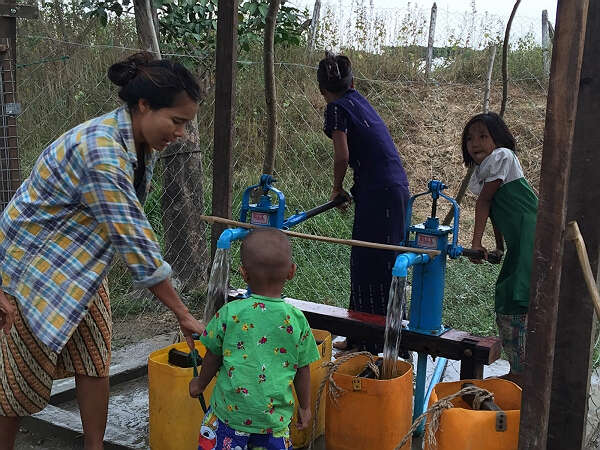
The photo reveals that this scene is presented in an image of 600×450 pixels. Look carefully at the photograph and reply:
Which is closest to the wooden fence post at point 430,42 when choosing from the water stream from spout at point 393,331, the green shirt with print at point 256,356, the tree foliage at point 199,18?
the tree foliage at point 199,18

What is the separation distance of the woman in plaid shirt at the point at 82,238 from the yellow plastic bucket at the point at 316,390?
80cm

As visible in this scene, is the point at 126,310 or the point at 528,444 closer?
the point at 528,444

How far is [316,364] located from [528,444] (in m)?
1.12

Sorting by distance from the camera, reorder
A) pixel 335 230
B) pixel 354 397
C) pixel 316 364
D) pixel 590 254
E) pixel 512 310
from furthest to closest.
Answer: pixel 335 230, pixel 512 310, pixel 316 364, pixel 354 397, pixel 590 254

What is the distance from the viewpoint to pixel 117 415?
3605mm

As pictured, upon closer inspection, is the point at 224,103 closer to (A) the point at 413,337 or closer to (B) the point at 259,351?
(A) the point at 413,337

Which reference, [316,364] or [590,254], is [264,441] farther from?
[590,254]

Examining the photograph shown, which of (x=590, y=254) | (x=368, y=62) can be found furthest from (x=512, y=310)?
(x=368, y=62)

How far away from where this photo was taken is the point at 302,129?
9.17m

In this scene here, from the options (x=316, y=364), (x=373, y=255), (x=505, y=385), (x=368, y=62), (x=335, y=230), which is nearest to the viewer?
(x=505, y=385)

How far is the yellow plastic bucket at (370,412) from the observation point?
2740 millimetres

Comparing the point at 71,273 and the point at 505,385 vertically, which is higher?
the point at 71,273

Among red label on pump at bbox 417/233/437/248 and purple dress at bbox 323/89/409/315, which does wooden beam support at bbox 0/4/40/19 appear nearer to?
purple dress at bbox 323/89/409/315

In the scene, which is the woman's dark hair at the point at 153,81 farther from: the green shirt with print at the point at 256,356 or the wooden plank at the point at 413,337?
the wooden plank at the point at 413,337
